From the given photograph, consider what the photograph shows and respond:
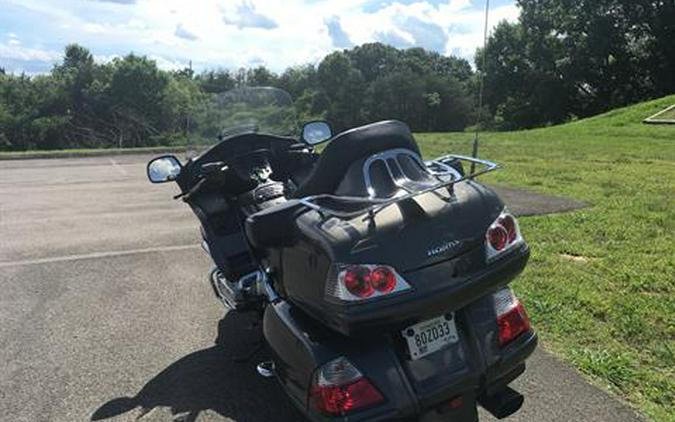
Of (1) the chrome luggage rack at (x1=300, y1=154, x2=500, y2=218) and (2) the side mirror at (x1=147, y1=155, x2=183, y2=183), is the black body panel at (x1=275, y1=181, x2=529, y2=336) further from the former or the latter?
(2) the side mirror at (x1=147, y1=155, x2=183, y2=183)

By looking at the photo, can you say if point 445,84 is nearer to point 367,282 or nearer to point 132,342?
point 132,342

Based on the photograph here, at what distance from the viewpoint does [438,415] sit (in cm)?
235

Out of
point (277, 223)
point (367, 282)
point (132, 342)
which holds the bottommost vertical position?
point (132, 342)

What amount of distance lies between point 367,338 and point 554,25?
157 feet

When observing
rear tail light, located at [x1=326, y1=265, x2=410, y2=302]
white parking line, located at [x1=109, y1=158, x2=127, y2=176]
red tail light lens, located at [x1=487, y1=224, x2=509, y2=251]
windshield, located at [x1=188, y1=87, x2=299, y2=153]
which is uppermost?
windshield, located at [x1=188, y1=87, x2=299, y2=153]

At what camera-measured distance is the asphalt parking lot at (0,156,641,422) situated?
3.31 m

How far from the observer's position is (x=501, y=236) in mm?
2541

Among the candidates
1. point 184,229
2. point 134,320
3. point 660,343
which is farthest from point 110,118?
point 660,343

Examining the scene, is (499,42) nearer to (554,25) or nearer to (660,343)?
(554,25)

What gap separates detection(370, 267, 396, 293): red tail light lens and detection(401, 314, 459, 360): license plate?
0.78 feet

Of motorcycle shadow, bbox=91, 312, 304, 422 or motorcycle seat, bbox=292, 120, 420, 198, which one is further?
motorcycle shadow, bbox=91, 312, 304, 422

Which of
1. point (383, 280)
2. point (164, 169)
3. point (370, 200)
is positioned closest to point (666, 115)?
point (164, 169)

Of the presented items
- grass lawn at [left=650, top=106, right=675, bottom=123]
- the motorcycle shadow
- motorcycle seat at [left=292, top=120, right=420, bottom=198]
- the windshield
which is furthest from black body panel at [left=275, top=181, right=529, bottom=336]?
grass lawn at [left=650, top=106, right=675, bottom=123]

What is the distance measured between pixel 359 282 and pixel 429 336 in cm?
41
